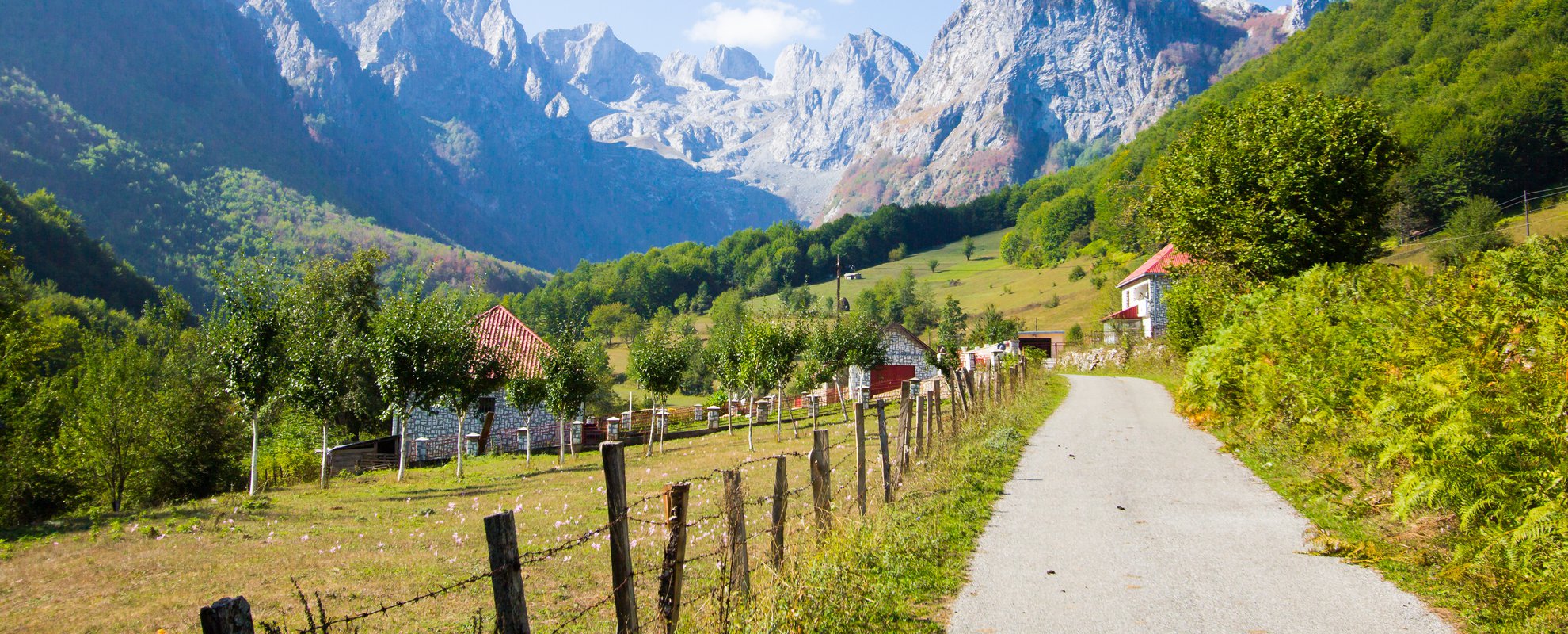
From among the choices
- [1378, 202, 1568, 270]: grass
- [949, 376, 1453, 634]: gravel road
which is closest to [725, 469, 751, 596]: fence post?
[949, 376, 1453, 634]: gravel road

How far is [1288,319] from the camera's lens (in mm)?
12156

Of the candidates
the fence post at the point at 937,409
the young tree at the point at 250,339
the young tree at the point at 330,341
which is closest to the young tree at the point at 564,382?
the young tree at the point at 330,341

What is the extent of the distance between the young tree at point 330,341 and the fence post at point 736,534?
72.0 ft

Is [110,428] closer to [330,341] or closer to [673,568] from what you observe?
[330,341]

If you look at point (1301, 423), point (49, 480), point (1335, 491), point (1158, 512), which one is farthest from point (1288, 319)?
point (49, 480)

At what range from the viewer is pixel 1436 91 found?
87562mm

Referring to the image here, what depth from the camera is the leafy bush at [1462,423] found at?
5441 millimetres

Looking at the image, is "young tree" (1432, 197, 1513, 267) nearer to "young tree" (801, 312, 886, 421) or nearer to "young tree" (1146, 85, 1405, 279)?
"young tree" (801, 312, 886, 421)

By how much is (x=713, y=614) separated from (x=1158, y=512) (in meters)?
6.31

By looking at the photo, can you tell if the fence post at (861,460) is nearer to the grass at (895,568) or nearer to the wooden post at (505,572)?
Answer: the grass at (895,568)

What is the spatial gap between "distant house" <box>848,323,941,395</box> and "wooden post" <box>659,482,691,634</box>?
6249cm

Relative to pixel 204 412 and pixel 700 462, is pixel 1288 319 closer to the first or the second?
pixel 700 462

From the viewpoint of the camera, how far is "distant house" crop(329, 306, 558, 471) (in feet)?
121

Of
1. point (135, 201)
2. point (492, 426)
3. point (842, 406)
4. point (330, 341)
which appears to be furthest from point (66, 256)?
point (135, 201)
